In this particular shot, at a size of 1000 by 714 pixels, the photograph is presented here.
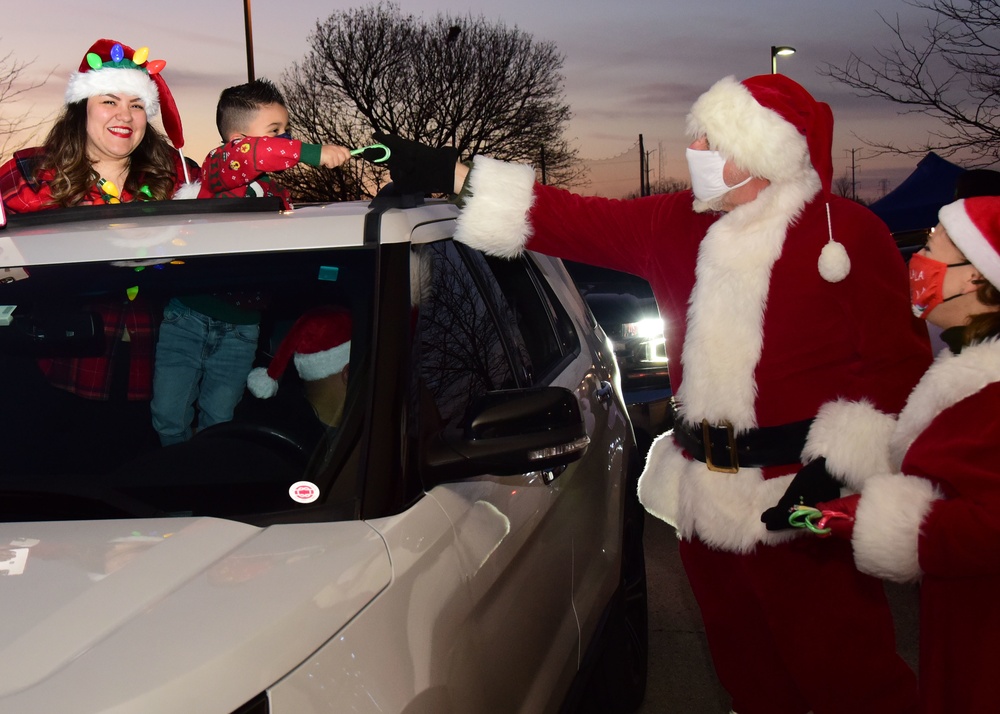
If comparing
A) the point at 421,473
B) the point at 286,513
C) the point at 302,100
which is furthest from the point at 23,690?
the point at 302,100

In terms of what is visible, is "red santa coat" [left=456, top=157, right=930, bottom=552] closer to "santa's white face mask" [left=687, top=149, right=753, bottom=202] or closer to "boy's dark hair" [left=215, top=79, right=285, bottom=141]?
"santa's white face mask" [left=687, top=149, right=753, bottom=202]

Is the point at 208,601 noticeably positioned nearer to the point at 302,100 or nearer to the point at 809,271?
the point at 809,271

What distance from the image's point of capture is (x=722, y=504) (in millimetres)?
2646

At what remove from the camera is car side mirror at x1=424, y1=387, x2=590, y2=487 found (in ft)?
6.43

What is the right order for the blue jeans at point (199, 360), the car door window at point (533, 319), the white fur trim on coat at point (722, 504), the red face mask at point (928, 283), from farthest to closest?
the car door window at point (533, 319) < the white fur trim on coat at point (722, 504) < the blue jeans at point (199, 360) < the red face mask at point (928, 283)

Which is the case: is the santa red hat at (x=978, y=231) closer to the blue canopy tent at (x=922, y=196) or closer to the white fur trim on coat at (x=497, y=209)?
the white fur trim on coat at (x=497, y=209)

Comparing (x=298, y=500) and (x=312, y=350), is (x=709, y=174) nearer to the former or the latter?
(x=312, y=350)

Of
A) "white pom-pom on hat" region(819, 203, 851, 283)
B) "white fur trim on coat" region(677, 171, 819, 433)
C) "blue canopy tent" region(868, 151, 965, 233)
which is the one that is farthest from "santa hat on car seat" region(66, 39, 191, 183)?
"blue canopy tent" region(868, 151, 965, 233)

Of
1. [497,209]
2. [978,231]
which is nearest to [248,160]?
[497,209]

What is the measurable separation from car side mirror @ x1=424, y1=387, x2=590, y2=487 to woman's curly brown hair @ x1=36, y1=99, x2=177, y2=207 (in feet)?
5.36

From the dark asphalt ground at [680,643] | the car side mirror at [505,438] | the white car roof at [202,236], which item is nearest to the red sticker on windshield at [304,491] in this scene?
the car side mirror at [505,438]

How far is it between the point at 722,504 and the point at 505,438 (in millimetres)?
902

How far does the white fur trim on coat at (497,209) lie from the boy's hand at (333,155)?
48cm

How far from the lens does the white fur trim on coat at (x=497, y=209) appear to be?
2727mm
